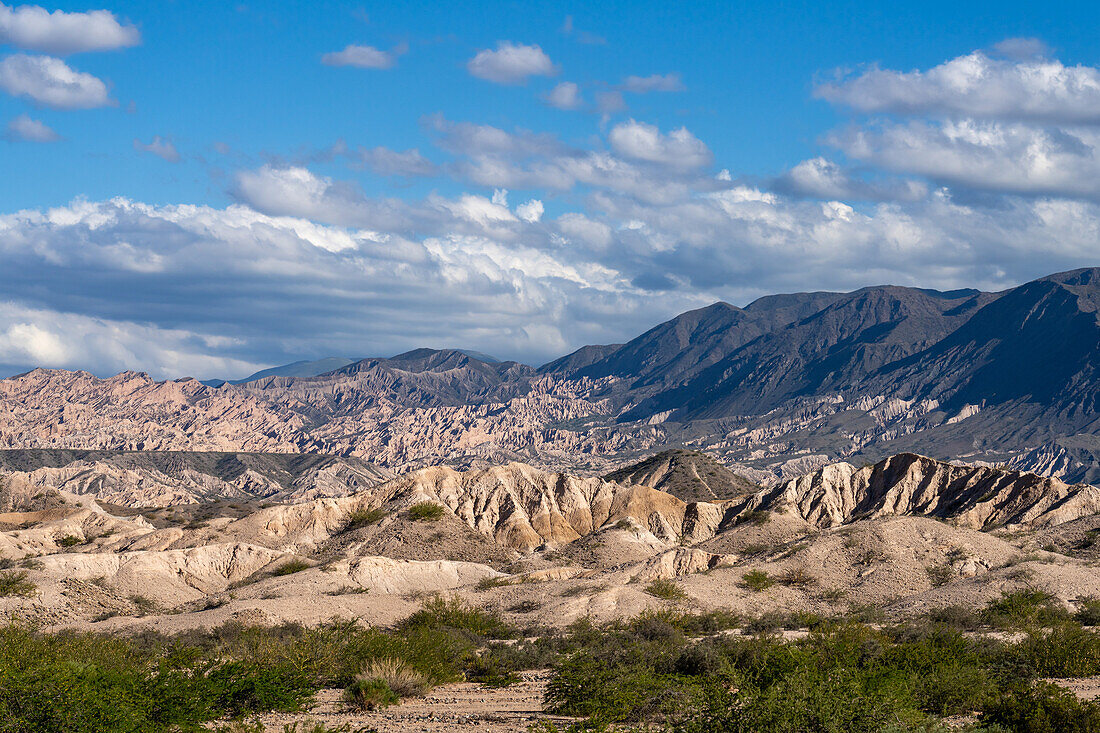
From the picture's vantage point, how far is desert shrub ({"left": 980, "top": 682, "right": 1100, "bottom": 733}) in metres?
18.0

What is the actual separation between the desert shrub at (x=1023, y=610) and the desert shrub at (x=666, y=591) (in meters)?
12.3

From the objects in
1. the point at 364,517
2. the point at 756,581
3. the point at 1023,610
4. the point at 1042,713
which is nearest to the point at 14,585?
the point at 756,581

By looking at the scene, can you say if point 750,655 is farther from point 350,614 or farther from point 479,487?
point 479,487

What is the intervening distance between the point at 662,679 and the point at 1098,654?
12.2m

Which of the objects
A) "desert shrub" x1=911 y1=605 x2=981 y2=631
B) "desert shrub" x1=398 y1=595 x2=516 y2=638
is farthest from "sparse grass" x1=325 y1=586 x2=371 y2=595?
"desert shrub" x1=911 y1=605 x2=981 y2=631

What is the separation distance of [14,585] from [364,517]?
118 feet

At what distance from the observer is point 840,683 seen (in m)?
19.3

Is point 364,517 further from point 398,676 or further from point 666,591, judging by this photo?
point 398,676

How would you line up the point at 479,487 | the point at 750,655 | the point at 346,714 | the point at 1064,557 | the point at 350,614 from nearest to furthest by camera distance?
the point at 346,714 < the point at 750,655 < the point at 350,614 < the point at 1064,557 < the point at 479,487

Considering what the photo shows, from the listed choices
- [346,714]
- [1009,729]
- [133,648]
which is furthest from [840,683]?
[133,648]

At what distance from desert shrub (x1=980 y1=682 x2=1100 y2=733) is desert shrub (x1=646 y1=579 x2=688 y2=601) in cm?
2333

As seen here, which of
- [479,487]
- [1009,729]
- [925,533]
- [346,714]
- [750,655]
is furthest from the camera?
[479,487]

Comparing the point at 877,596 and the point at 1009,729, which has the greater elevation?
the point at 1009,729

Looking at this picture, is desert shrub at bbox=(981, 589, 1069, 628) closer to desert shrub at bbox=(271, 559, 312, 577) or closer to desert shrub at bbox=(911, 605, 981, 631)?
desert shrub at bbox=(911, 605, 981, 631)
